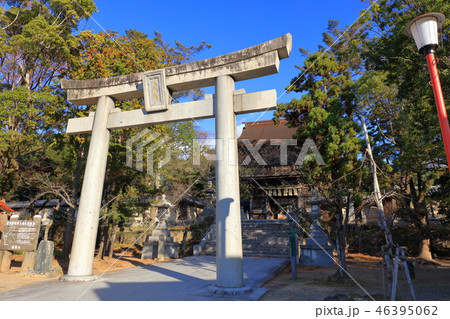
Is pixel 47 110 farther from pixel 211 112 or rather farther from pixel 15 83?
pixel 211 112

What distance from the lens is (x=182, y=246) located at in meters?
13.5

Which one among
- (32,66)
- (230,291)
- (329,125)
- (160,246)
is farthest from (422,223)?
(32,66)

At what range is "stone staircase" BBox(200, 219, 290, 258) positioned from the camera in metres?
12.1

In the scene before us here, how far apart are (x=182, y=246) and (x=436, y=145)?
36.6 feet

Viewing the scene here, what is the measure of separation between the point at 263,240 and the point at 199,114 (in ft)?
28.3

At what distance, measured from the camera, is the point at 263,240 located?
13.2 m

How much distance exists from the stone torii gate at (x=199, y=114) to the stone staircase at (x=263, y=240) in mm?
6864

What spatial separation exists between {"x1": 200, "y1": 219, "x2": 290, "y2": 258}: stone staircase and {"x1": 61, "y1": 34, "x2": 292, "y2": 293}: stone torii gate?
6.86 meters

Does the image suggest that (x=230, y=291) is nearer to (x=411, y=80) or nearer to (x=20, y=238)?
(x=20, y=238)

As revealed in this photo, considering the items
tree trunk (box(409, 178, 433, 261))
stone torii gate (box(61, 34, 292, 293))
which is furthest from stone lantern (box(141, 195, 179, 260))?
tree trunk (box(409, 178, 433, 261))

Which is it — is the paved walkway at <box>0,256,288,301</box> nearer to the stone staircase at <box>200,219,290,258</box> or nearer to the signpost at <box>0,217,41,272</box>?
the signpost at <box>0,217,41,272</box>

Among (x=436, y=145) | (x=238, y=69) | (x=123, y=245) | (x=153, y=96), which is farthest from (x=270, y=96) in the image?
(x=123, y=245)

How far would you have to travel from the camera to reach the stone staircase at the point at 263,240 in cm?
1214

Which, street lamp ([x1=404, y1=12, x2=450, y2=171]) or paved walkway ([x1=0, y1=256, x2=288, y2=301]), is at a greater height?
street lamp ([x1=404, y1=12, x2=450, y2=171])
